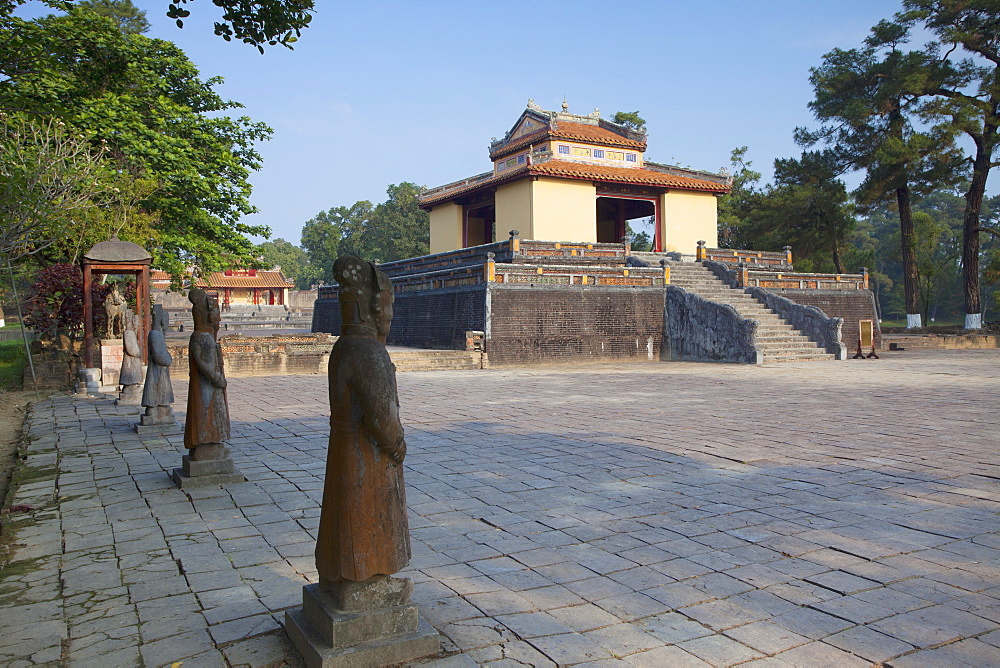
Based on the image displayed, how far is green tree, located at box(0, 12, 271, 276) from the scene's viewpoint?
48.2 ft

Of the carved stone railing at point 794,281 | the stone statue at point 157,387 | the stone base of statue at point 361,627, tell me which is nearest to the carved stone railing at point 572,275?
the carved stone railing at point 794,281

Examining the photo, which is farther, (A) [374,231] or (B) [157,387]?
(A) [374,231]

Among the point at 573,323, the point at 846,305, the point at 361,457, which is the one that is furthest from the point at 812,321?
the point at 361,457

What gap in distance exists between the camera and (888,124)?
26844mm

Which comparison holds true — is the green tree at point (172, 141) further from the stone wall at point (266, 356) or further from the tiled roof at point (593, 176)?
the tiled roof at point (593, 176)

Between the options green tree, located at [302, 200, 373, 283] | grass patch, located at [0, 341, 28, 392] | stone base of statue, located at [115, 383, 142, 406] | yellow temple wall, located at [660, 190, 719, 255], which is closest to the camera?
stone base of statue, located at [115, 383, 142, 406]

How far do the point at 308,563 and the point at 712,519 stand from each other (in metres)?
2.42

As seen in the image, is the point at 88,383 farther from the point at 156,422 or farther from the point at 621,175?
the point at 621,175

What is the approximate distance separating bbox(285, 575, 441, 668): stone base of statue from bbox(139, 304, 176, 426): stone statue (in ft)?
17.8

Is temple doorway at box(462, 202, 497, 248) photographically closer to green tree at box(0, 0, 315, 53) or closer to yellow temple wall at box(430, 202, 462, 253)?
yellow temple wall at box(430, 202, 462, 253)

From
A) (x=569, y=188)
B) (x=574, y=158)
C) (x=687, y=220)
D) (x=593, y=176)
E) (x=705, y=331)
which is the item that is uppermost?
(x=574, y=158)

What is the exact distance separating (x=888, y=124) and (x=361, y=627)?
98.9 feet

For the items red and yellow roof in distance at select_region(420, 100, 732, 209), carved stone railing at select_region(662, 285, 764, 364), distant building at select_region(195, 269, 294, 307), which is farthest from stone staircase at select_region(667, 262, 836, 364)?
distant building at select_region(195, 269, 294, 307)

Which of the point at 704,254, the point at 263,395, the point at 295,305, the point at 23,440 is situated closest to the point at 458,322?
the point at 263,395
